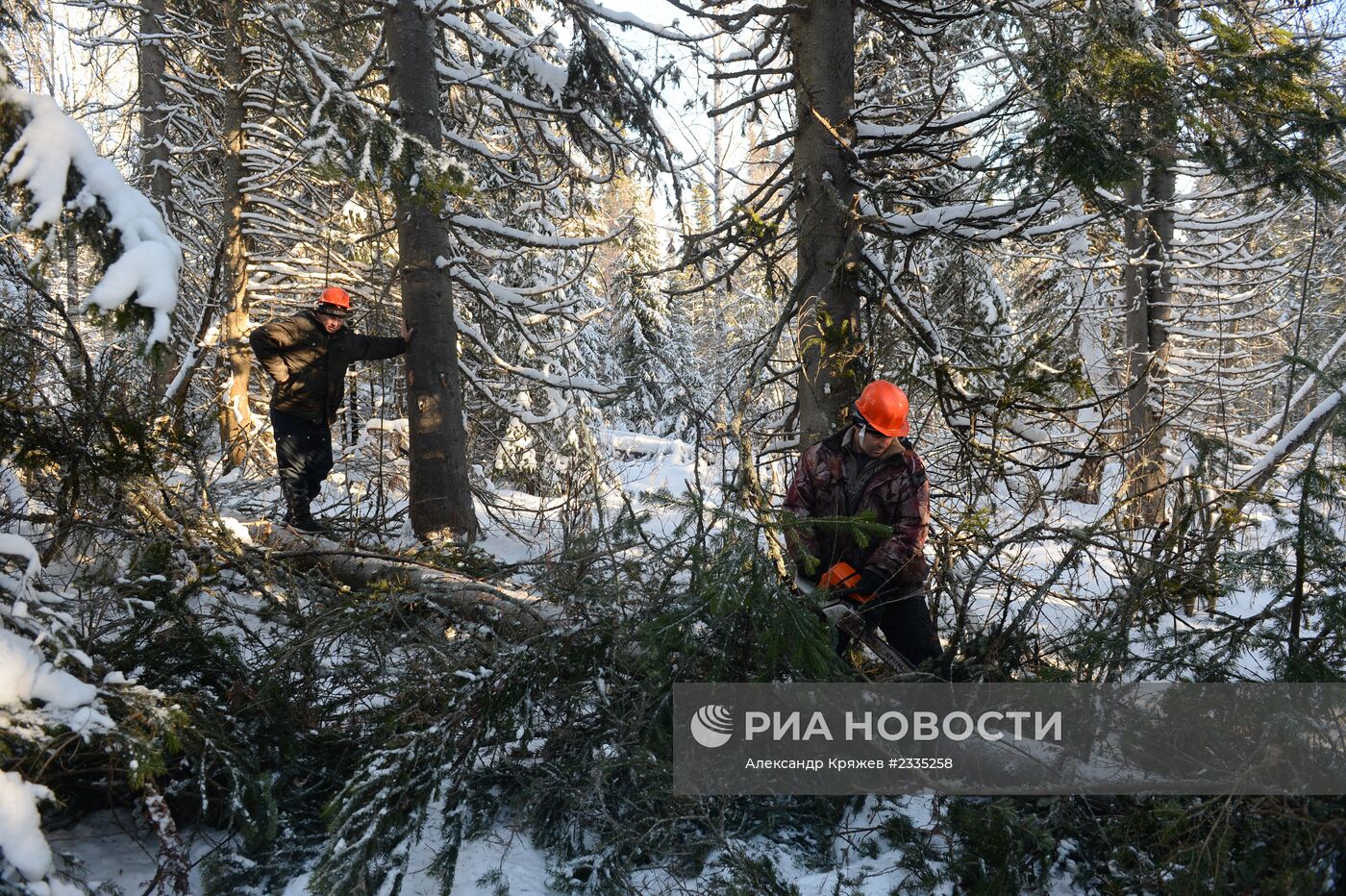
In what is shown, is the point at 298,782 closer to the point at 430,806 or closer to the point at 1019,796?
the point at 430,806

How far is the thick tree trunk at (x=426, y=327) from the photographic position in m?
6.50

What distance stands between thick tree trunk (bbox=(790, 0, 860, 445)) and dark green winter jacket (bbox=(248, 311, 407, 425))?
340 cm

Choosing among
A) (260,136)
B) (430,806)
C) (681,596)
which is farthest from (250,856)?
(260,136)

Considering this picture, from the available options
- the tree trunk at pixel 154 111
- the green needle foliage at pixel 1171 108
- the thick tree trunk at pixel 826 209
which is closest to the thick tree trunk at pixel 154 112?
the tree trunk at pixel 154 111

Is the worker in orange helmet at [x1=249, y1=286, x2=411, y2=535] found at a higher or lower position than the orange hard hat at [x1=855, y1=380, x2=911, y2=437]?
higher

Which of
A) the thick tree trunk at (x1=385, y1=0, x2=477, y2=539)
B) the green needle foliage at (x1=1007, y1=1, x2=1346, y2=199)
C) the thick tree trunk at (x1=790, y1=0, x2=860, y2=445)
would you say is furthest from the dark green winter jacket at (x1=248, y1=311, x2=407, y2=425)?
the green needle foliage at (x1=1007, y1=1, x2=1346, y2=199)

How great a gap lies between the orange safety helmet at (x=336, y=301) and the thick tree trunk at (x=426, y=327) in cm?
57

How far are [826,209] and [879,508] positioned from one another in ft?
7.53

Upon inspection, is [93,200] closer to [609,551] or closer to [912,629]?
[609,551]

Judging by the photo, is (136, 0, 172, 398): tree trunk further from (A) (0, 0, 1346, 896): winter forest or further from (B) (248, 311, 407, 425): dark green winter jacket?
(B) (248, 311, 407, 425): dark green winter jacket

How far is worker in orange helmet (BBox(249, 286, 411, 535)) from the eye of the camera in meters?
6.57

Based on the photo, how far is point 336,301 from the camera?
6.79 m

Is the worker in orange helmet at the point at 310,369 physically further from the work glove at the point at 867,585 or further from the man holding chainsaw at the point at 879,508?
the work glove at the point at 867,585

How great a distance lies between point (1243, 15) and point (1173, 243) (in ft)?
23.2
